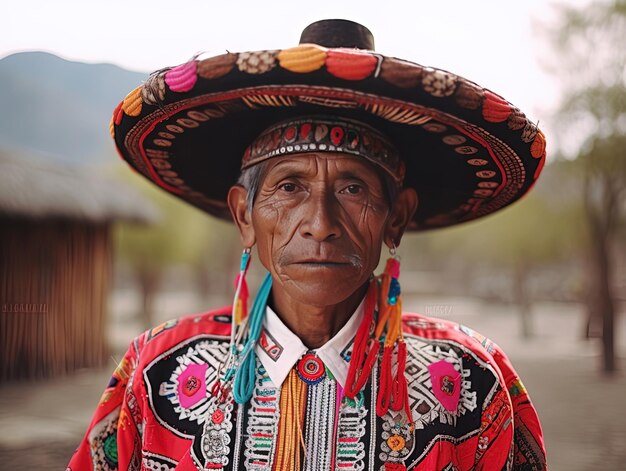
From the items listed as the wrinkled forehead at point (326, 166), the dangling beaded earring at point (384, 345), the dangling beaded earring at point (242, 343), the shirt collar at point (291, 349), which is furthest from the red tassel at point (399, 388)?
the wrinkled forehead at point (326, 166)

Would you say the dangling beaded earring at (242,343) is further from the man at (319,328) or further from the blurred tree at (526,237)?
the blurred tree at (526,237)

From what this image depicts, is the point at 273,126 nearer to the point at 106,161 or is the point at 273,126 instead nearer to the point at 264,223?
the point at 264,223

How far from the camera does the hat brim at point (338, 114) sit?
1.12 metres

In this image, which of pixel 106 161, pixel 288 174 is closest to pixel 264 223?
pixel 288 174

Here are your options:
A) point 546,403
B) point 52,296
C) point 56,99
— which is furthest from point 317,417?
point 546,403

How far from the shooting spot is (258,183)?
4.89 ft

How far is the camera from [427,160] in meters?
1.68

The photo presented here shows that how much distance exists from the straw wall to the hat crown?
260 cm

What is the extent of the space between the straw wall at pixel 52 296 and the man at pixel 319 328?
2.18 m

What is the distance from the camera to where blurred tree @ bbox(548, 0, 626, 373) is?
4793mm

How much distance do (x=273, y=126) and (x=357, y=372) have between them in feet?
2.21

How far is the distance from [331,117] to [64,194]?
4388 mm

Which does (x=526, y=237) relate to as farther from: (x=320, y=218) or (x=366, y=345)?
(x=320, y=218)

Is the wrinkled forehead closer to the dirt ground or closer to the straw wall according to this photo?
the dirt ground
